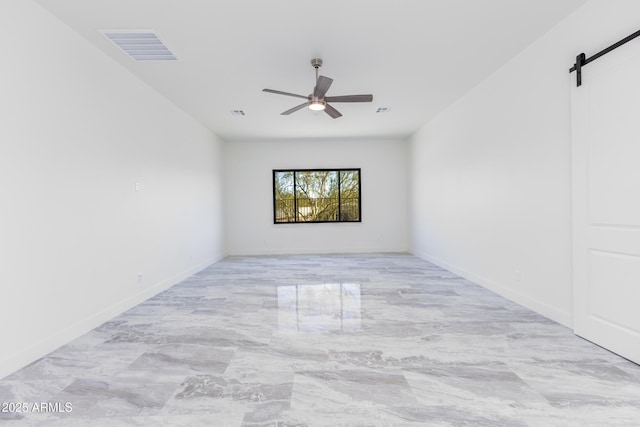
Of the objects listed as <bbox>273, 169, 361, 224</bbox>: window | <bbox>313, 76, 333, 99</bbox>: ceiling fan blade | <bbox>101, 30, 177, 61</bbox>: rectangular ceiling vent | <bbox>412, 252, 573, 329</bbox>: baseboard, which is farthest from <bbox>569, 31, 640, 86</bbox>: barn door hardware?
<bbox>273, 169, 361, 224</bbox>: window

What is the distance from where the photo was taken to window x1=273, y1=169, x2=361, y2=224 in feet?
26.8

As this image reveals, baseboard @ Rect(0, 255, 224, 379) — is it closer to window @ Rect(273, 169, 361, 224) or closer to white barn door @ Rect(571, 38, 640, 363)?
window @ Rect(273, 169, 361, 224)

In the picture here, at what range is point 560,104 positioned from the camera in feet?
9.79

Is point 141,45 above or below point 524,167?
above

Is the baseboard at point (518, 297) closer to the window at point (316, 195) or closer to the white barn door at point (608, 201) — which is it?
the white barn door at point (608, 201)

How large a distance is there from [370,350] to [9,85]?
3.17 meters

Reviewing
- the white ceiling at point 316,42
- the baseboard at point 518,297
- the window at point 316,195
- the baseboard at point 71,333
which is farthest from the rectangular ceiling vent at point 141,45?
the window at point 316,195

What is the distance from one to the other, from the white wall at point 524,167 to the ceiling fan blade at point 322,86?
2.09 m

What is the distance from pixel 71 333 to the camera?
9.06 ft

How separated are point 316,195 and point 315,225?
75 cm

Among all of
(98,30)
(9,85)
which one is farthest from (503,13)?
(9,85)

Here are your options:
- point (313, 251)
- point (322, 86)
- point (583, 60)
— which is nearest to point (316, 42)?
point (322, 86)

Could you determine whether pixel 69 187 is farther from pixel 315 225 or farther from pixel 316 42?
pixel 315 225

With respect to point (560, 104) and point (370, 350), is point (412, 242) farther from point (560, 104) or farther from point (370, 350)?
point (370, 350)
